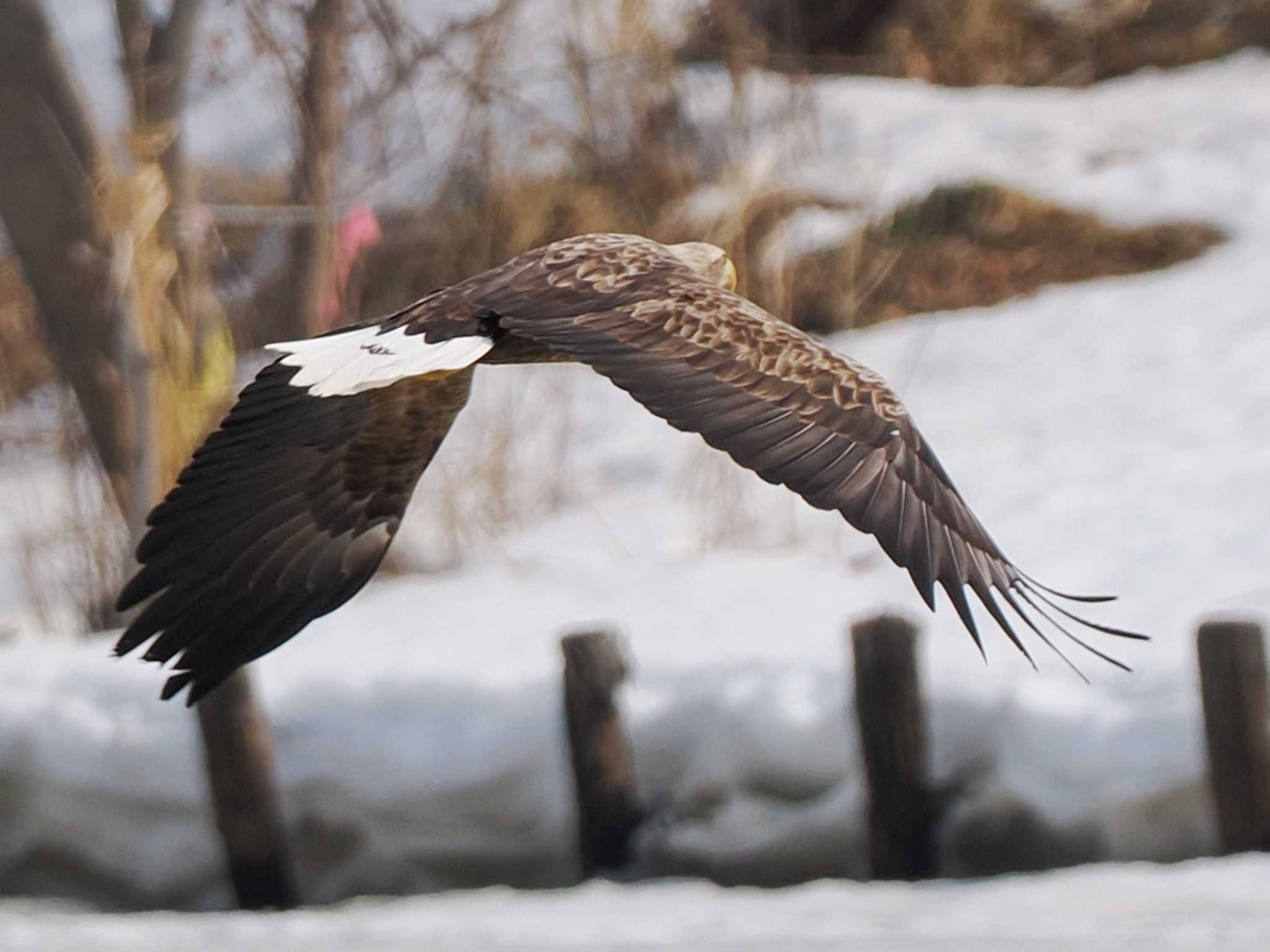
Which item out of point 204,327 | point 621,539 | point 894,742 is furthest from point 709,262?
point 621,539

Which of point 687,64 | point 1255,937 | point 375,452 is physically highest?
point 687,64

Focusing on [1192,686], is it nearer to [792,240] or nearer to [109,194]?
[109,194]

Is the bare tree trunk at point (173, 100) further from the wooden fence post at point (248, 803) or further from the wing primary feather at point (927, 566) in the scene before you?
the wing primary feather at point (927, 566)

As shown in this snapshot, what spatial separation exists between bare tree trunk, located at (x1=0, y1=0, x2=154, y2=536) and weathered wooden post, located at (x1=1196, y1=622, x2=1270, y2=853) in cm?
337

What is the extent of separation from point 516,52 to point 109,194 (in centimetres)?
229

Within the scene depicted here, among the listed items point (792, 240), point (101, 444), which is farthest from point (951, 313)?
point (101, 444)

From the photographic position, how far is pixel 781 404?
11.3 feet

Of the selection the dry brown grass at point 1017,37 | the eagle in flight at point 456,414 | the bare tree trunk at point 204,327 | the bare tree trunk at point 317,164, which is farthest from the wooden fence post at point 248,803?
the dry brown grass at point 1017,37

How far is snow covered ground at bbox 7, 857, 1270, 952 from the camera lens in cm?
537

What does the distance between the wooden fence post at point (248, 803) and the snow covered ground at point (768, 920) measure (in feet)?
0.41

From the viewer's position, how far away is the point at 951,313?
10.5m

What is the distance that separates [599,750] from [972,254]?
17.6 ft

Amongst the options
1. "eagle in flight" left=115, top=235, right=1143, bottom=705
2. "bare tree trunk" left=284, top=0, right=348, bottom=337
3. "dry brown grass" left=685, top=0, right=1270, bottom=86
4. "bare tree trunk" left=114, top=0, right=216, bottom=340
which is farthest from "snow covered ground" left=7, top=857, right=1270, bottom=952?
"dry brown grass" left=685, top=0, right=1270, bottom=86

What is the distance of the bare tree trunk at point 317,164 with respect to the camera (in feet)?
24.4
